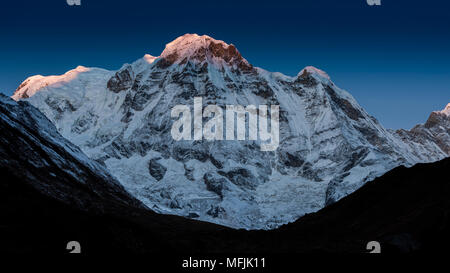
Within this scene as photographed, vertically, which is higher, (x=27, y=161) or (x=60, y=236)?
(x=27, y=161)

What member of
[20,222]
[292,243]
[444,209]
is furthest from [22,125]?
[444,209]

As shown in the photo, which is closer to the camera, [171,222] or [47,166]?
[171,222]

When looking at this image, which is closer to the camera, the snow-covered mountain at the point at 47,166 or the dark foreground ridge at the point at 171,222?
the dark foreground ridge at the point at 171,222

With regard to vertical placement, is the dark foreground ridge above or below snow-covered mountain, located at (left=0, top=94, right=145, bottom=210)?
below

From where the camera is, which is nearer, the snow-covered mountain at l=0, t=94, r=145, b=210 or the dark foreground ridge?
the dark foreground ridge

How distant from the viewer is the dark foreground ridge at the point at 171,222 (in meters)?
52.7

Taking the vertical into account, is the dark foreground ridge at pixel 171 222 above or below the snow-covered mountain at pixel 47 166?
below

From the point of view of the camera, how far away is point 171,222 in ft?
332

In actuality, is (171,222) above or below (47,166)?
below

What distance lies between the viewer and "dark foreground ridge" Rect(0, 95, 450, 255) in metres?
52.7

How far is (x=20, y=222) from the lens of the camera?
59.2 meters
